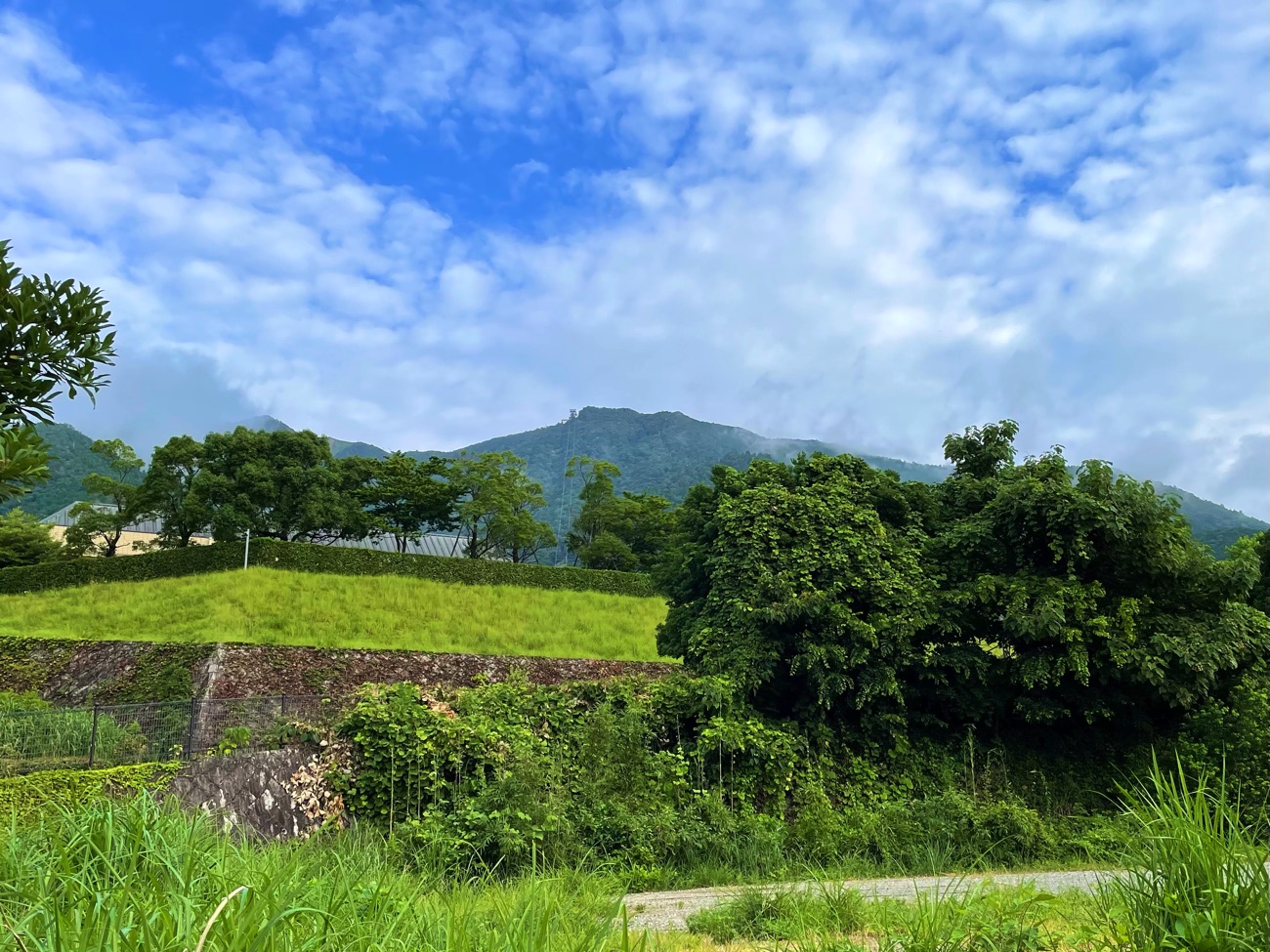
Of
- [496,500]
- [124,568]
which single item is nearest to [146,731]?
[124,568]

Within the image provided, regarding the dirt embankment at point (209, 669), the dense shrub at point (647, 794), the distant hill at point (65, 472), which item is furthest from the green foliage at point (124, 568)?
the distant hill at point (65, 472)

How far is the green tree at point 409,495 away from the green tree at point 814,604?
3309 cm

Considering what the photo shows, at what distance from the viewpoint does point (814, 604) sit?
11.6 m

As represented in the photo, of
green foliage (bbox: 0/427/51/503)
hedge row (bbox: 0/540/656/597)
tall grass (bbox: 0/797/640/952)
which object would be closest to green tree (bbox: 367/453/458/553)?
hedge row (bbox: 0/540/656/597)

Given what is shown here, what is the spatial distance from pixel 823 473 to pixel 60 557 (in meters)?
39.7

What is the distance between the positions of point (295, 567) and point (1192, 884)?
2736 centimetres

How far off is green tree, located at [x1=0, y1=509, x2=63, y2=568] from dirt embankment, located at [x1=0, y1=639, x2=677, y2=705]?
20308mm

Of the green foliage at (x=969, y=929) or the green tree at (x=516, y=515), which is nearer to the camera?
the green foliage at (x=969, y=929)

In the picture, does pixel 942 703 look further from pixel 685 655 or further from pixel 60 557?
pixel 60 557

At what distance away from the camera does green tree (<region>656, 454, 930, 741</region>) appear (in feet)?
37.7

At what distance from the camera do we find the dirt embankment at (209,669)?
18.4m

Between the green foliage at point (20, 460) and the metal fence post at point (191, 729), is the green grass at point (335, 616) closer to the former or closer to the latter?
the metal fence post at point (191, 729)

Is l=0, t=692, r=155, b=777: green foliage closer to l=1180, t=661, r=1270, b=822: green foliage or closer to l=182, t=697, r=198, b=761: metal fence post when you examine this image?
l=182, t=697, r=198, b=761: metal fence post

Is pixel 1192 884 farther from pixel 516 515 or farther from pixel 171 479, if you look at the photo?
pixel 171 479
